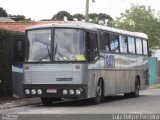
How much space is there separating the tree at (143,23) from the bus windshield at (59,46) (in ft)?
127

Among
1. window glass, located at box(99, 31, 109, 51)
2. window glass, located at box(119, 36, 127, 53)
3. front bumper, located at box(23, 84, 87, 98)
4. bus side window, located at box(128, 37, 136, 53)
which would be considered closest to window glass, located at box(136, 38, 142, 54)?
bus side window, located at box(128, 37, 136, 53)

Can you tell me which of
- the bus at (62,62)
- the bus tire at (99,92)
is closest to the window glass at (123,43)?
the bus tire at (99,92)

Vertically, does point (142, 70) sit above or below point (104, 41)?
below

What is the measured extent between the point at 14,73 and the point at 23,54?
70.8 inches

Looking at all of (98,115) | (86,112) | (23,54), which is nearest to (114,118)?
(98,115)

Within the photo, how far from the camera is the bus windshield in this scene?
21.7m

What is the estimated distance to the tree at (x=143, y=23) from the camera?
60875 mm

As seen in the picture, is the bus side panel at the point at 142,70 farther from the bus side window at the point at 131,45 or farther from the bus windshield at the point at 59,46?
the bus windshield at the point at 59,46

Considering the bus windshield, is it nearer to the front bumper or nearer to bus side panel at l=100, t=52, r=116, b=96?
the front bumper

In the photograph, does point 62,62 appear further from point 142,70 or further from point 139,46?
point 142,70

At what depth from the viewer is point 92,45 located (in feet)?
73.7

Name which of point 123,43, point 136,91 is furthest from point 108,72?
point 136,91

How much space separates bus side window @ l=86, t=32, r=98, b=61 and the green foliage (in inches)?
168

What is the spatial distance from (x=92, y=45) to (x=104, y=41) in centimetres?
197
